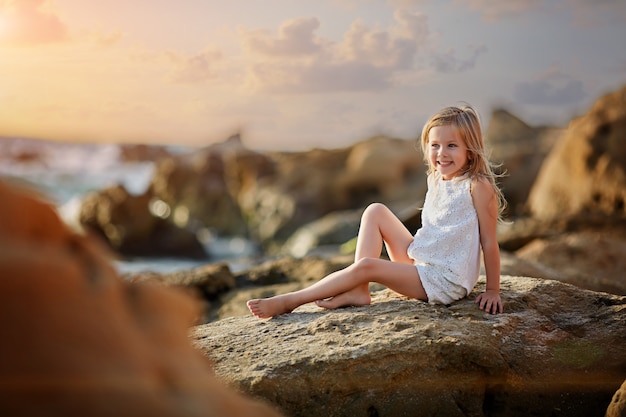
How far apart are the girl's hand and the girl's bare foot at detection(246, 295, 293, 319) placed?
3.56ft

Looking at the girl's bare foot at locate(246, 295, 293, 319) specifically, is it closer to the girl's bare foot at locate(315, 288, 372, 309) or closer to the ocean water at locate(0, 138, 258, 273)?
the girl's bare foot at locate(315, 288, 372, 309)

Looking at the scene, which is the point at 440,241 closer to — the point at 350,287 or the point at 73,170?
the point at 350,287

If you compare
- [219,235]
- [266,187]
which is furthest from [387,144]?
[219,235]

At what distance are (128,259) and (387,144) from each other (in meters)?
8.28

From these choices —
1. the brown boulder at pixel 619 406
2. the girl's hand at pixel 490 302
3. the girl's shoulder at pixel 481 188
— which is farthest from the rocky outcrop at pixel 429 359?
the girl's shoulder at pixel 481 188

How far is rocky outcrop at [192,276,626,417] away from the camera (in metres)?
3.12

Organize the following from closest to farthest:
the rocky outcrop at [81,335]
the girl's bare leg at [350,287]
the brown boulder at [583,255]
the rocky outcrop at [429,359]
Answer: the rocky outcrop at [81,335] < the rocky outcrop at [429,359] < the girl's bare leg at [350,287] < the brown boulder at [583,255]

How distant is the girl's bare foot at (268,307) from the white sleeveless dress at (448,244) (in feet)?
2.76

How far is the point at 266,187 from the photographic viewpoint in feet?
65.8

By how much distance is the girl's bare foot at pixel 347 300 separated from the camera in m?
3.91

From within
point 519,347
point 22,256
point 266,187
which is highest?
point 266,187

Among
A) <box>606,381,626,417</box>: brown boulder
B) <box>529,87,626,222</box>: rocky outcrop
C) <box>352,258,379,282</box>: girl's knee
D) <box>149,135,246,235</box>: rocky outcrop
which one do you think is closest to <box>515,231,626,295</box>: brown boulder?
<box>529,87,626,222</box>: rocky outcrop

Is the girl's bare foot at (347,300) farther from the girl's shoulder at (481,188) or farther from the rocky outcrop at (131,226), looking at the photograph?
the rocky outcrop at (131,226)

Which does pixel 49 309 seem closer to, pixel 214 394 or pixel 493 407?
pixel 214 394
